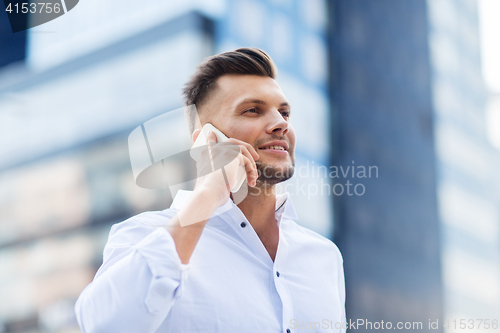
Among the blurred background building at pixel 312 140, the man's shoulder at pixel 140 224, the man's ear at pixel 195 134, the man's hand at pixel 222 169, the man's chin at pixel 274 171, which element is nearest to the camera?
the man's hand at pixel 222 169

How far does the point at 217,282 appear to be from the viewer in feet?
3.78

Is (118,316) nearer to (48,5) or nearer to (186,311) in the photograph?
(186,311)

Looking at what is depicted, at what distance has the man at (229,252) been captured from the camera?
0.90m

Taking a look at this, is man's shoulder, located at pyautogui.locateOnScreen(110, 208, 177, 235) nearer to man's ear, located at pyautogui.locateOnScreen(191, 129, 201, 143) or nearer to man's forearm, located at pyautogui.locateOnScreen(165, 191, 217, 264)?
man's forearm, located at pyautogui.locateOnScreen(165, 191, 217, 264)

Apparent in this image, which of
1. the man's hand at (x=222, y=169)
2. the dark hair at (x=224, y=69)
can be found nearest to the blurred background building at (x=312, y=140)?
the dark hair at (x=224, y=69)

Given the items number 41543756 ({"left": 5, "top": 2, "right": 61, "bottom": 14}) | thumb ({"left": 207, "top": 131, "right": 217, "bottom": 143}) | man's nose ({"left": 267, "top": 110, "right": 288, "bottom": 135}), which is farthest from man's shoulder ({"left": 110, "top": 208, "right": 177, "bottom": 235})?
number 41543756 ({"left": 5, "top": 2, "right": 61, "bottom": 14})

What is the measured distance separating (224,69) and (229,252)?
2.35 ft

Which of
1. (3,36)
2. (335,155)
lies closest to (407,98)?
(335,155)

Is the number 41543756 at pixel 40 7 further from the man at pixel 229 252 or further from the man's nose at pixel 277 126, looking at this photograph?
the man's nose at pixel 277 126

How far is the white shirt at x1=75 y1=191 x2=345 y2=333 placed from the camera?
885 mm

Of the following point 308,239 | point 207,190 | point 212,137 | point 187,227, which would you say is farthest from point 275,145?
point 187,227

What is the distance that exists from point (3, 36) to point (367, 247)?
391 inches

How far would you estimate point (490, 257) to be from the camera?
19.3m

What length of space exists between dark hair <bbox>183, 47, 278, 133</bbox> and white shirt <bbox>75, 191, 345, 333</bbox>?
0.42 metres
